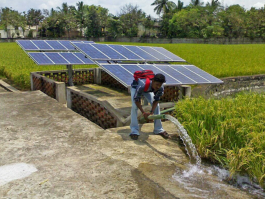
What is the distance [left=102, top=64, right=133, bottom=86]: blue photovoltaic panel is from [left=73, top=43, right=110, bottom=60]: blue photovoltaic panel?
874 millimetres

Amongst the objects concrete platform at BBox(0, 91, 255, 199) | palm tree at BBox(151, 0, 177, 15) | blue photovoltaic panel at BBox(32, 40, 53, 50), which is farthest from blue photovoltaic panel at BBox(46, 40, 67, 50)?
palm tree at BBox(151, 0, 177, 15)

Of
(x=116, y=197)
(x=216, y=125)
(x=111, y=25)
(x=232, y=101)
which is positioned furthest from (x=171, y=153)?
(x=111, y=25)

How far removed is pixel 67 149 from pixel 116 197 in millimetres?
1579

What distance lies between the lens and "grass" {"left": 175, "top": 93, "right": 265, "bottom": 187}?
11.7 ft

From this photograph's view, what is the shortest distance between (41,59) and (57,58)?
1.96ft

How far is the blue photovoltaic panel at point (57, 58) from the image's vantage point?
959 centimetres

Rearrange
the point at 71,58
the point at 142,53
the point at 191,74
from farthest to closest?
the point at 71,58 < the point at 142,53 < the point at 191,74

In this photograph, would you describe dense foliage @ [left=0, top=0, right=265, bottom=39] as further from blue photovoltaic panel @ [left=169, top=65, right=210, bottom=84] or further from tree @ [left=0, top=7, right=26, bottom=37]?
blue photovoltaic panel @ [left=169, top=65, right=210, bottom=84]

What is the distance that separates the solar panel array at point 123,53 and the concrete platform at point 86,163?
2.39 metres

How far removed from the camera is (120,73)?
6199 mm

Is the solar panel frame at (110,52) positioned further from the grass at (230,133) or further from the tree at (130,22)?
the tree at (130,22)

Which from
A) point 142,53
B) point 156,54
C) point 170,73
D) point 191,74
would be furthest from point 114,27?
point 170,73

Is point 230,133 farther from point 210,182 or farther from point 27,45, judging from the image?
point 27,45

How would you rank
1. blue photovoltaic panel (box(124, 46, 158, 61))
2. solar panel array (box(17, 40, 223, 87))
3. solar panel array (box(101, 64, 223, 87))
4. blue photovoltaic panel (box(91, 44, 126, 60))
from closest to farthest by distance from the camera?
1. solar panel array (box(101, 64, 223, 87))
2. solar panel array (box(17, 40, 223, 87))
3. blue photovoltaic panel (box(91, 44, 126, 60))
4. blue photovoltaic panel (box(124, 46, 158, 61))
